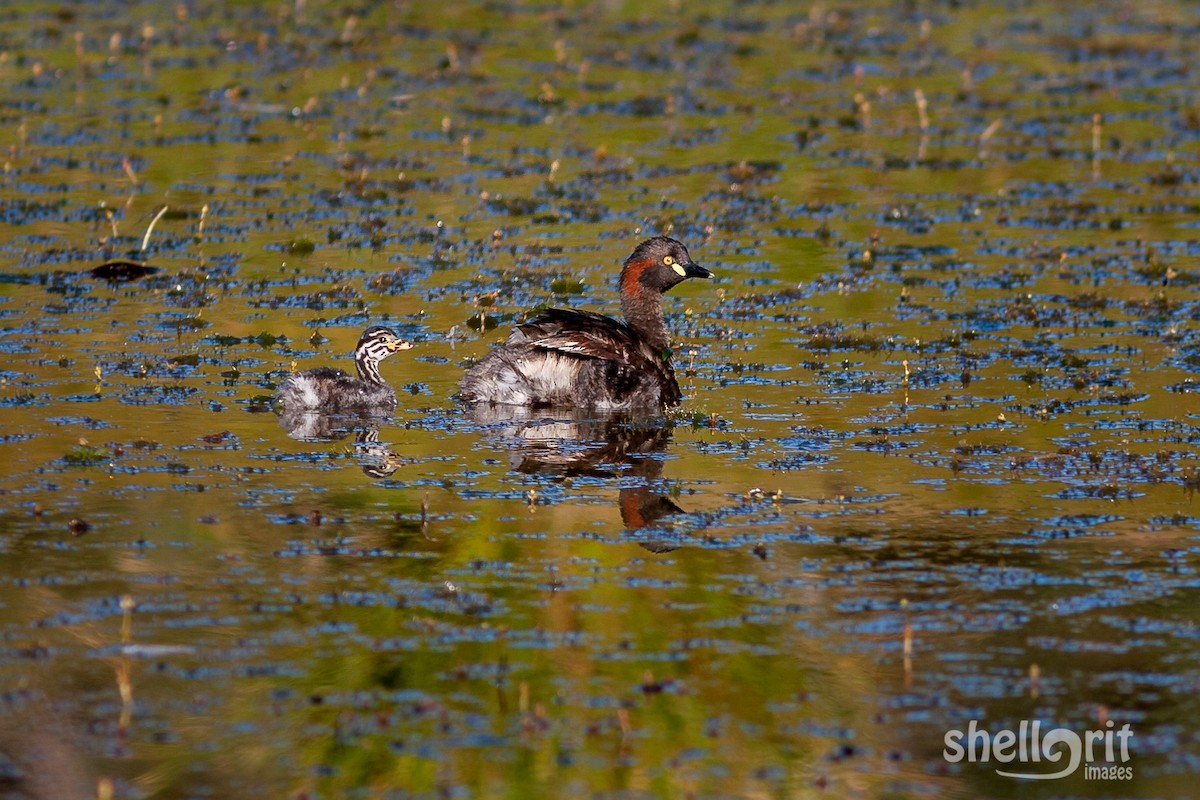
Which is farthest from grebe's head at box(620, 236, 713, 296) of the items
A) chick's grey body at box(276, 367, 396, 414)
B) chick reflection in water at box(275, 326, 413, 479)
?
chick's grey body at box(276, 367, 396, 414)

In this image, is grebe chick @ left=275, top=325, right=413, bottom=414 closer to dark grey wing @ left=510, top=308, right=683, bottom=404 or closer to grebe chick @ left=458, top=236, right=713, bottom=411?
grebe chick @ left=458, top=236, right=713, bottom=411

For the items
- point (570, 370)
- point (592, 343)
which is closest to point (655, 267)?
point (592, 343)

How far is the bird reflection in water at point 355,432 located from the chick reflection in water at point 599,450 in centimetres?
87

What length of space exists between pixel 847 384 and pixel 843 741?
7.27m

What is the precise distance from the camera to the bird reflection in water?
13211 millimetres

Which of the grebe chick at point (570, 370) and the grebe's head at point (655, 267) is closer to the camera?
the grebe chick at point (570, 370)

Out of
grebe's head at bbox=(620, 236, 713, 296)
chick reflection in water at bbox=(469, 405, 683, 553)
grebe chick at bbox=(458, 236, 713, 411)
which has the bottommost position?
chick reflection in water at bbox=(469, 405, 683, 553)

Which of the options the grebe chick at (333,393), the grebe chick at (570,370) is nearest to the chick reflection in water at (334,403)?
the grebe chick at (333,393)

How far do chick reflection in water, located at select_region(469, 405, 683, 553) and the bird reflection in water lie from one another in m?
0.87

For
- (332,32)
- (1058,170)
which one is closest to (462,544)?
(1058,170)

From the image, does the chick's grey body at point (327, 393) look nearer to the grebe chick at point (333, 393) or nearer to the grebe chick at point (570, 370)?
the grebe chick at point (333, 393)

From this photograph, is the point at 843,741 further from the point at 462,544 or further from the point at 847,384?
the point at 847,384

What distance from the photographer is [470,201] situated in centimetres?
2306

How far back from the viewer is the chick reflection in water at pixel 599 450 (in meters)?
12.1
